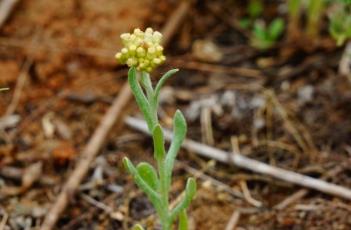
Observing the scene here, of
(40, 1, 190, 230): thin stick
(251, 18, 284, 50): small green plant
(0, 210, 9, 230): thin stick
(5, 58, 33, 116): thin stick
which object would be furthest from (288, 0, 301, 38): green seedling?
(0, 210, 9, 230): thin stick

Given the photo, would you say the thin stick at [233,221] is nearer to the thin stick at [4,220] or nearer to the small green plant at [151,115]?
the small green plant at [151,115]

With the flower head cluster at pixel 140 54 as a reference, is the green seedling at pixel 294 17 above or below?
below

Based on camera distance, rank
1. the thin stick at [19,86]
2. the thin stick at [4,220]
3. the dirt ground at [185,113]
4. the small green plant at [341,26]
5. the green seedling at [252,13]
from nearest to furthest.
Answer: the thin stick at [4,220]
the dirt ground at [185,113]
the small green plant at [341,26]
the thin stick at [19,86]
the green seedling at [252,13]

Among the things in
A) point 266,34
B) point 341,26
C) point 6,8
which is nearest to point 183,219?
point 341,26

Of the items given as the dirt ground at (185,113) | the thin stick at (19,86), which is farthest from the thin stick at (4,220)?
the thin stick at (19,86)

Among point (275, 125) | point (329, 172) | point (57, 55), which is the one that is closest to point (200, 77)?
point (275, 125)

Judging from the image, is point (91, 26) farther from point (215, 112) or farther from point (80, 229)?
point (80, 229)

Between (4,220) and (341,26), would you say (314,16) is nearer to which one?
(341,26)

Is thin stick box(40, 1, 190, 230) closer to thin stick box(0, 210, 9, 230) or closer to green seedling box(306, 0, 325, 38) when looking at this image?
thin stick box(0, 210, 9, 230)
